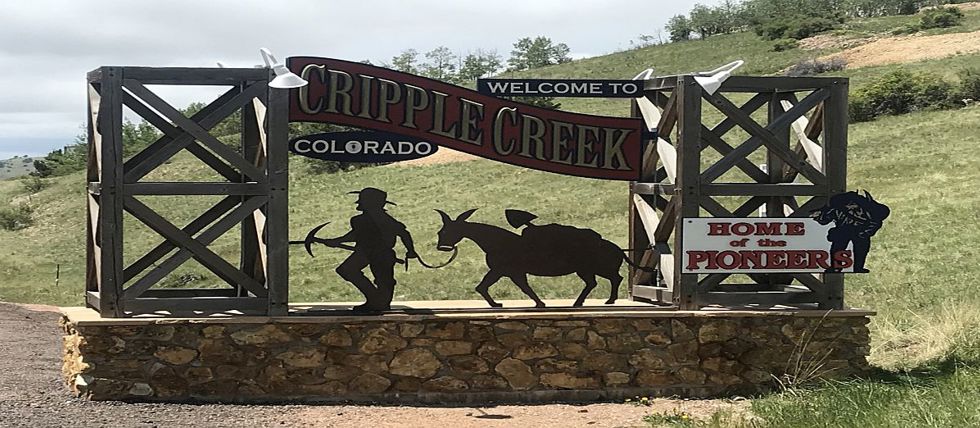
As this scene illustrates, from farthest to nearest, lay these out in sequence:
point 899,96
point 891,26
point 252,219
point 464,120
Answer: point 891,26 → point 899,96 → point 252,219 → point 464,120

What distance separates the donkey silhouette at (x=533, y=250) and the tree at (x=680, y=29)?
81777 mm

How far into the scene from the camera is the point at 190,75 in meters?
8.27

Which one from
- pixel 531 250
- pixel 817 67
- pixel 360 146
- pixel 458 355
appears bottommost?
pixel 458 355

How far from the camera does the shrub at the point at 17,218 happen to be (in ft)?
134

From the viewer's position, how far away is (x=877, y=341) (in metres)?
11.2

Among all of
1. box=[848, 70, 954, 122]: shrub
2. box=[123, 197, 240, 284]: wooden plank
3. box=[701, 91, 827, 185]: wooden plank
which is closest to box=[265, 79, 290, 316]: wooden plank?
box=[123, 197, 240, 284]: wooden plank

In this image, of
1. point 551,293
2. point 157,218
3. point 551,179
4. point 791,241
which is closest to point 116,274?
point 157,218

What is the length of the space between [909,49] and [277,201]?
1954 inches

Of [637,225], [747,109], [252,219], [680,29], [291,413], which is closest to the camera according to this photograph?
[291,413]

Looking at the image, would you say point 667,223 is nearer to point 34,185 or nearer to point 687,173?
point 687,173

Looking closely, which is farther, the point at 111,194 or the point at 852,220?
the point at 852,220

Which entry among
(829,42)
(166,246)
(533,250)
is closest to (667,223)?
(533,250)

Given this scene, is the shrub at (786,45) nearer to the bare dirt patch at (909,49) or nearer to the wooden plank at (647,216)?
the bare dirt patch at (909,49)

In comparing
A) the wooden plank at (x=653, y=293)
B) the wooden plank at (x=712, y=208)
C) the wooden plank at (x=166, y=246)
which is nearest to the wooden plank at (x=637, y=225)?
the wooden plank at (x=653, y=293)
